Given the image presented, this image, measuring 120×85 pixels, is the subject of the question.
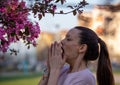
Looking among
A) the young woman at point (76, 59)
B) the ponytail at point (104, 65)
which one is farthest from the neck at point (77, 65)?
the ponytail at point (104, 65)

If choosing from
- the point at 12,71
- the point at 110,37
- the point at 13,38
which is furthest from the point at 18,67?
the point at 13,38

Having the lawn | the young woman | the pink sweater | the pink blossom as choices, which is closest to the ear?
the young woman

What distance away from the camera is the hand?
267 cm

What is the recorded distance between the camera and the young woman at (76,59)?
8.80ft

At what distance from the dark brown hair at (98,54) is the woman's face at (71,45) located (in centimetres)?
3

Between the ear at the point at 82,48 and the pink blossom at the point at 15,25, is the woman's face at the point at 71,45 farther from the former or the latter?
the pink blossom at the point at 15,25

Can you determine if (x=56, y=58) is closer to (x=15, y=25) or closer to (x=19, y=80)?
(x=15, y=25)

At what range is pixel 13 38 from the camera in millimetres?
3209

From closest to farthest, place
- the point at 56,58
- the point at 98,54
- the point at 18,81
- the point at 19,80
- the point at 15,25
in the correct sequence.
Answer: the point at 56,58
the point at 98,54
the point at 15,25
the point at 18,81
the point at 19,80

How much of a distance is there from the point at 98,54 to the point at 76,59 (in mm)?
167

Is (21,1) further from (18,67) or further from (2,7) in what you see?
(18,67)

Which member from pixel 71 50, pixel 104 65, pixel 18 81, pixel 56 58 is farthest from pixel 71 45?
pixel 18 81

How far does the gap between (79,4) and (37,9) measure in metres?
0.27

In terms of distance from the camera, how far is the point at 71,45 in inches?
108
